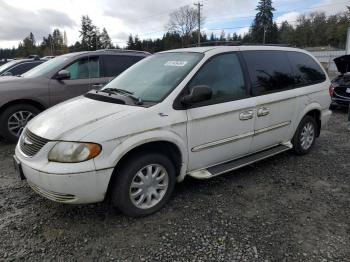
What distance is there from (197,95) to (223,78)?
0.71m

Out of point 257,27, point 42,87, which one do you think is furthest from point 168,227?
point 257,27

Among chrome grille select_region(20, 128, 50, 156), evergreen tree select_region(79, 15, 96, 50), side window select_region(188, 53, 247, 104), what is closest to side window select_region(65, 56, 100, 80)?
chrome grille select_region(20, 128, 50, 156)

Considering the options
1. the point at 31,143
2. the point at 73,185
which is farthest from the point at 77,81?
the point at 73,185

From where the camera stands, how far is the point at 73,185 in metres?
2.80

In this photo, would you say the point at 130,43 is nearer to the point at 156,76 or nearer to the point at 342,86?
the point at 342,86

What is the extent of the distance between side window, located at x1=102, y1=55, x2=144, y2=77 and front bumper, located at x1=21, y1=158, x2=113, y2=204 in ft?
14.0

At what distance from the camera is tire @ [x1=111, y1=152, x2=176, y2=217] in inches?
120

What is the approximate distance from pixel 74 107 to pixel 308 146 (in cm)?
387

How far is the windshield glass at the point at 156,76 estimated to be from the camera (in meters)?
3.47

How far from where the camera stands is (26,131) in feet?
11.0

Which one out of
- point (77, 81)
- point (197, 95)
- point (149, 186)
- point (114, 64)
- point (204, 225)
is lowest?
point (204, 225)

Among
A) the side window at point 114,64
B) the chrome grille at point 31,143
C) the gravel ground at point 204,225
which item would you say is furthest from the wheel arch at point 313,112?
the side window at point 114,64

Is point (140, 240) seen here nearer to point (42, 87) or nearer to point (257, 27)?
point (42, 87)

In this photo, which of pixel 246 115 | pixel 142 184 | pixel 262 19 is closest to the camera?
pixel 142 184
